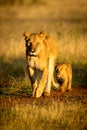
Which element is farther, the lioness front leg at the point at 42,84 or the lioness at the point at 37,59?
the lioness front leg at the point at 42,84

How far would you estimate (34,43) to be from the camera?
1055 centimetres

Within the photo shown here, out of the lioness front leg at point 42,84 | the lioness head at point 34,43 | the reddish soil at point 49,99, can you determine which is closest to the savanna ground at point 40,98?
the reddish soil at point 49,99

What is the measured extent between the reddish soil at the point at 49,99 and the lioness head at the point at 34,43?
87 centimetres

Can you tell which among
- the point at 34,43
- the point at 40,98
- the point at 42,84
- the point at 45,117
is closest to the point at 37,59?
the point at 34,43

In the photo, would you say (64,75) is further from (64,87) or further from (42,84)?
(42,84)

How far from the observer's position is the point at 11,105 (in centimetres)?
986

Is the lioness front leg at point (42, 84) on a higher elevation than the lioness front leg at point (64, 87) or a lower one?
higher

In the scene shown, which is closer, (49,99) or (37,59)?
(49,99)

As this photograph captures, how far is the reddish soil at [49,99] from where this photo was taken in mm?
10206

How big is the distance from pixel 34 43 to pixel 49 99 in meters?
1.09

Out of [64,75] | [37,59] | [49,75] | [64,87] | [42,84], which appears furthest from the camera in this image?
[64,75]

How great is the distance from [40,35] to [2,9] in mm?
34205

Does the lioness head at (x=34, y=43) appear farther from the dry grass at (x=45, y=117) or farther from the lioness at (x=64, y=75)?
the lioness at (x=64, y=75)

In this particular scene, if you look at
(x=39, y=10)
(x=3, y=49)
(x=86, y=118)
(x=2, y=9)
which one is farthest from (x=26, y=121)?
(x=2, y=9)
